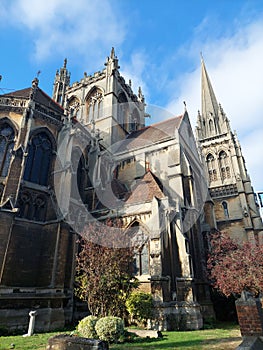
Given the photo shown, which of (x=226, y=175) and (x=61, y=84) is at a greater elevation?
(x=61, y=84)

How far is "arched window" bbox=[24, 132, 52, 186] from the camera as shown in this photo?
15797mm

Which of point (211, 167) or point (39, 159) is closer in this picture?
point (39, 159)

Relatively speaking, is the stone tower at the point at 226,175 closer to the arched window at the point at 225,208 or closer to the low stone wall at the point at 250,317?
the arched window at the point at 225,208

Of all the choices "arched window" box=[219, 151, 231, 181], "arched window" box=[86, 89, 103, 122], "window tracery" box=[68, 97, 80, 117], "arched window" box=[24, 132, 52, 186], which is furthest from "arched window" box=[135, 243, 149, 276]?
"arched window" box=[219, 151, 231, 181]

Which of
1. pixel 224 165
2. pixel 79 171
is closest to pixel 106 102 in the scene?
pixel 79 171

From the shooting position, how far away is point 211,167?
37562 mm

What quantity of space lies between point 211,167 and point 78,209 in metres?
26.1

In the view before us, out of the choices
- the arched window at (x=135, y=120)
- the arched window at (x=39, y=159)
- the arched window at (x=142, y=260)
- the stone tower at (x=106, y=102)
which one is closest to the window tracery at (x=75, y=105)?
the stone tower at (x=106, y=102)

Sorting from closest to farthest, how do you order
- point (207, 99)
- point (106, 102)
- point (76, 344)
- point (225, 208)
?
1. point (76, 344)
2. point (106, 102)
3. point (225, 208)
4. point (207, 99)

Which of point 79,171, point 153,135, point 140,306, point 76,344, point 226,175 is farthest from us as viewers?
point 226,175

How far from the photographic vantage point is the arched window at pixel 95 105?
3120cm

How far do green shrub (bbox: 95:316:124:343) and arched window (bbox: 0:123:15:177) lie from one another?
10.3 meters

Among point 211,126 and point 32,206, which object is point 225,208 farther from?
point 32,206

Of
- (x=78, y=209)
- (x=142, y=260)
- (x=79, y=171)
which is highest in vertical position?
(x=79, y=171)
